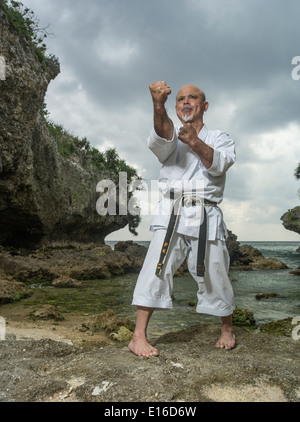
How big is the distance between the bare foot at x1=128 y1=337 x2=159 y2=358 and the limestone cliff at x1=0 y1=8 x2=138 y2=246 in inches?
355

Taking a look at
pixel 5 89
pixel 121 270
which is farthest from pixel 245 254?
pixel 5 89

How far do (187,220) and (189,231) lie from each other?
92 mm

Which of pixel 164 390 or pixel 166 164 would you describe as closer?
pixel 164 390

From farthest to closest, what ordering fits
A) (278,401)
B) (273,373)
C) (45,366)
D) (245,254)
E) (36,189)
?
(245,254), (36,189), (45,366), (273,373), (278,401)

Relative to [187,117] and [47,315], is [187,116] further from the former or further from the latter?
[47,315]

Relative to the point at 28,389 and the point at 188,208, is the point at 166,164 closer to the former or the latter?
the point at 188,208

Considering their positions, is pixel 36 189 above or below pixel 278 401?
above

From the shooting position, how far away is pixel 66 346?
114 inches

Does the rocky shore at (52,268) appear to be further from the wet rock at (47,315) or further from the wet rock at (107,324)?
the wet rock at (107,324)

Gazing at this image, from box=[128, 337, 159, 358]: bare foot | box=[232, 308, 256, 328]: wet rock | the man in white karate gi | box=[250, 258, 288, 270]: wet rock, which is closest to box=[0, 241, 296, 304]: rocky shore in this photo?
box=[232, 308, 256, 328]: wet rock

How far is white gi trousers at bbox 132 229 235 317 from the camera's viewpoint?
2602 millimetres

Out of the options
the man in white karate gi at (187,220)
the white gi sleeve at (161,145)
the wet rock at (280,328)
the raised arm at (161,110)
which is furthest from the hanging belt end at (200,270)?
the wet rock at (280,328)

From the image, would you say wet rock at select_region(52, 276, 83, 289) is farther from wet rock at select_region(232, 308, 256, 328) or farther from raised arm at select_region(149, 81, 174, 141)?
raised arm at select_region(149, 81, 174, 141)

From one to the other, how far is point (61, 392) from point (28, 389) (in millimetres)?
204
